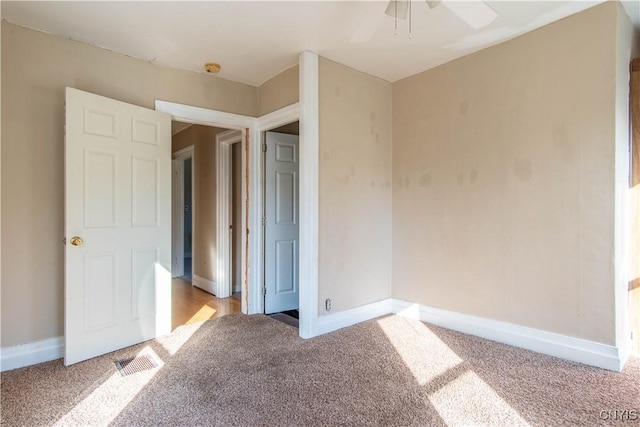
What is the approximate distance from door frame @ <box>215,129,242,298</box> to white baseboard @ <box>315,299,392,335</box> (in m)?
1.86

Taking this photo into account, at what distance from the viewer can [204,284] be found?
4.87 meters

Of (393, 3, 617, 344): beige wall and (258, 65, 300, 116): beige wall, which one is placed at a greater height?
(258, 65, 300, 116): beige wall

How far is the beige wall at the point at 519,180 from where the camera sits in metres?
2.38

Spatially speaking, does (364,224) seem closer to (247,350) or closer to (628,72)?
(247,350)

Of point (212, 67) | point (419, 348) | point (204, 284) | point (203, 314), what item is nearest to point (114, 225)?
point (203, 314)

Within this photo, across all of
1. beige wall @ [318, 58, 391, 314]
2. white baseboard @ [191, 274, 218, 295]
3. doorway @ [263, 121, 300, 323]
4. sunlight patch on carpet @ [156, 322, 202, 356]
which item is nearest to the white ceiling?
beige wall @ [318, 58, 391, 314]

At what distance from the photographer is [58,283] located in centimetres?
264

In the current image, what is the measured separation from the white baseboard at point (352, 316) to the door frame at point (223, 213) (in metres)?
1.86

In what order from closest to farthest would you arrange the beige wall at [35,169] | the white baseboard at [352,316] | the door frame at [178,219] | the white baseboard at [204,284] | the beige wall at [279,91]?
the beige wall at [35,169], the white baseboard at [352,316], the beige wall at [279,91], the white baseboard at [204,284], the door frame at [178,219]

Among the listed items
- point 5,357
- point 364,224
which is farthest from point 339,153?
point 5,357

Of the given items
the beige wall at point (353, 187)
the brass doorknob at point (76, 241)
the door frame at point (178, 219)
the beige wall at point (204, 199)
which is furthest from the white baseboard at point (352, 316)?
the door frame at point (178, 219)

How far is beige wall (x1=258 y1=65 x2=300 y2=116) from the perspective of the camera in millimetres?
3269

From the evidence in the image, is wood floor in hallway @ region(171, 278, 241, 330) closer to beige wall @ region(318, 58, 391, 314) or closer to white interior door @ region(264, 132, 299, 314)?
white interior door @ region(264, 132, 299, 314)

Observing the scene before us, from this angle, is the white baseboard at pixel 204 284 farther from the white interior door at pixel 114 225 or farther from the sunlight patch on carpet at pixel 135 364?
the sunlight patch on carpet at pixel 135 364
